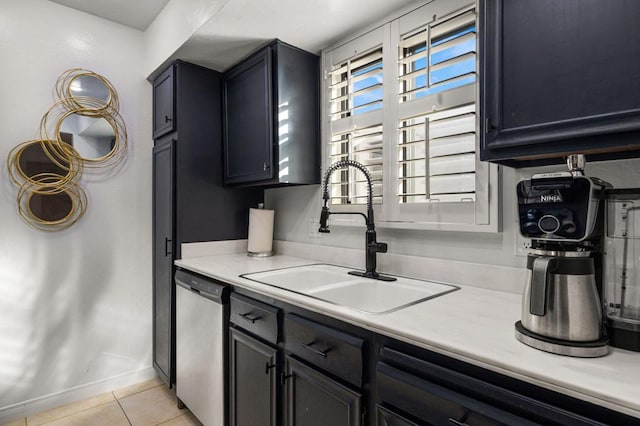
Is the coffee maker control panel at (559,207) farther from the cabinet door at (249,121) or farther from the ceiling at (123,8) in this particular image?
the ceiling at (123,8)

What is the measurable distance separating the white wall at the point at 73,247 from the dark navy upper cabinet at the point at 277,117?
87cm

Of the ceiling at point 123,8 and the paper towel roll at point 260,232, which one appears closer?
the ceiling at point 123,8

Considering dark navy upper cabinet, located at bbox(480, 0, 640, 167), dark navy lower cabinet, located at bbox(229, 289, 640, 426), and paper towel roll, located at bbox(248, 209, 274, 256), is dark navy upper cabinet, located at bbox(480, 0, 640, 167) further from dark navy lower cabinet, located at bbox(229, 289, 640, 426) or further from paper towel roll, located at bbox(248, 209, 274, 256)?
paper towel roll, located at bbox(248, 209, 274, 256)

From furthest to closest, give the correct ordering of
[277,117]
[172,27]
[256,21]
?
[172,27] < [277,117] < [256,21]

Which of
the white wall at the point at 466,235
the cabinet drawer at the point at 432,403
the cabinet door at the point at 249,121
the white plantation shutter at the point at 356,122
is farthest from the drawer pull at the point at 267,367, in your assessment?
the cabinet door at the point at 249,121

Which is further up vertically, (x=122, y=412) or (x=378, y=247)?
(x=378, y=247)

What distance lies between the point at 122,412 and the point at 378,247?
6.43ft

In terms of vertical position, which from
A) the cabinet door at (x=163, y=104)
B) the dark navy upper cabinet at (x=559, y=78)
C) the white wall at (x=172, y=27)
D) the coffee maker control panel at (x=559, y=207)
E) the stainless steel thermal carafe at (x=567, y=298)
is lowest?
the stainless steel thermal carafe at (x=567, y=298)

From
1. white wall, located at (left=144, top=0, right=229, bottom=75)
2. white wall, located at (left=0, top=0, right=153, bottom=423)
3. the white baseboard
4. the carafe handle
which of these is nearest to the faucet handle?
the carafe handle

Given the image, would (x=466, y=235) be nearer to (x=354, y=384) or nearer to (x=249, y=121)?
(x=354, y=384)

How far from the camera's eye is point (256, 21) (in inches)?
73.0

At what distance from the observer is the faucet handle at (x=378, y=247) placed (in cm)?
168

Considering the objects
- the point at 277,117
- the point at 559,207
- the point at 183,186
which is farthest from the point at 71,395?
the point at 559,207

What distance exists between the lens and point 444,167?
1.62 m
